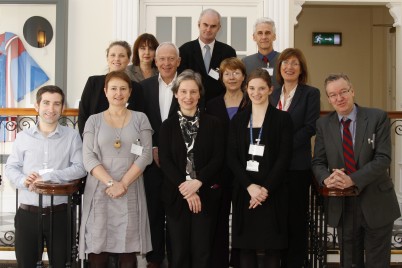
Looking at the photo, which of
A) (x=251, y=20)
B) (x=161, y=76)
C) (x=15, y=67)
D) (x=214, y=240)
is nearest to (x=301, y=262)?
(x=214, y=240)

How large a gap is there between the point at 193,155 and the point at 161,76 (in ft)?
2.68

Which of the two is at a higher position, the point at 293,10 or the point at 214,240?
the point at 293,10

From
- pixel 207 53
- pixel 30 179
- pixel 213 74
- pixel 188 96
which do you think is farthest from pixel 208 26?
pixel 30 179

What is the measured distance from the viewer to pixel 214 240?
11.8ft

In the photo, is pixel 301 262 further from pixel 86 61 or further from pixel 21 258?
pixel 86 61

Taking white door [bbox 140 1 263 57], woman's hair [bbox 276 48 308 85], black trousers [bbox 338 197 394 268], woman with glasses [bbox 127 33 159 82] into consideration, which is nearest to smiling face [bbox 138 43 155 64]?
woman with glasses [bbox 127 33 159 82]

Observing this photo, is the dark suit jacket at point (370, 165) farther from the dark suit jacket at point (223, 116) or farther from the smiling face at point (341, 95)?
the dark suit jacket at point (223, 116)

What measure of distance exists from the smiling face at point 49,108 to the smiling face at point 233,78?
45.3 inches

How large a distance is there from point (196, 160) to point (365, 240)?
117 centimetres

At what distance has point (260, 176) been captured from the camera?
3.39 meters

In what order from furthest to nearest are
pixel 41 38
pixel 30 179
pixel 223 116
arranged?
1. pixel 41 38
2. pixel 223 116
3. pixel 30 179

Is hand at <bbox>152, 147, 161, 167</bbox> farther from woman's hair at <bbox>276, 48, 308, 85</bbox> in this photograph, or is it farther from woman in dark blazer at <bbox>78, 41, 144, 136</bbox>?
woman's hair at <bbox>276, 48, 308, 85</bbox>

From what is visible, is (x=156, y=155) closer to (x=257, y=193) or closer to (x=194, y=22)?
(x=257, y=193)

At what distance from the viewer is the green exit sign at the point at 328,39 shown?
10.3 m
